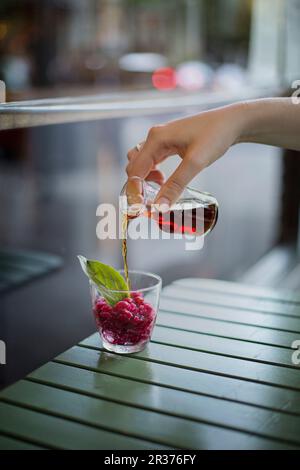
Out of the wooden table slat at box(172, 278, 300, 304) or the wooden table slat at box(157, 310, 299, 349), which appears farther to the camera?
the wooden table slat at box(172, 278, 300, 304)

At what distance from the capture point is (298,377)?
1136 mm

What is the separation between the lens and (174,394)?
106 centimetres

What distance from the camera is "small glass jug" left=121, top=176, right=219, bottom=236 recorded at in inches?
48.9

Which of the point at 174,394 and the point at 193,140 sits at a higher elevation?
the point at 193,140

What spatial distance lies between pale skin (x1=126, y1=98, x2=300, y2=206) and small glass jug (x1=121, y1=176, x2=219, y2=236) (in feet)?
0.16

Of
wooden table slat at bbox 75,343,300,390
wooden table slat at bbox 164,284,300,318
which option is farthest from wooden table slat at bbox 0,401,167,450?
wooden table slat at bbox 164,284,300,318

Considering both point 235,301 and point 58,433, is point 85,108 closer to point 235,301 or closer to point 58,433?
point 235,301

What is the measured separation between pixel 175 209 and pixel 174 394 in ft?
1.20

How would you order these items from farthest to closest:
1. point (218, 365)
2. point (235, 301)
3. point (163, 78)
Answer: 1. point (163, 78)
2. point (235, 301)
3. point (218, 365)

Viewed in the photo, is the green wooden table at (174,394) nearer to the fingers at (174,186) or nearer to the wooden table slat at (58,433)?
the wooden table slat at (58,433)

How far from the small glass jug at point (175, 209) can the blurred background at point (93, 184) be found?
1.11 ft

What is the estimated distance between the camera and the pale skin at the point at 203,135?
122cm

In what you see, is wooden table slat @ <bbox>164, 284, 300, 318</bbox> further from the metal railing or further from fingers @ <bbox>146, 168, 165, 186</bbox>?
the metal railing

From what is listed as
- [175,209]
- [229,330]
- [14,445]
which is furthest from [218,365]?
[14,445]
